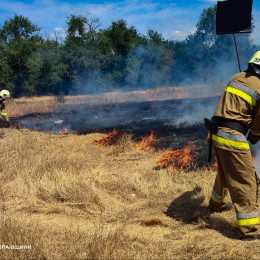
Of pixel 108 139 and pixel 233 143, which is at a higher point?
pixel 233 143

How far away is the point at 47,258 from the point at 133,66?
23795 millimetres

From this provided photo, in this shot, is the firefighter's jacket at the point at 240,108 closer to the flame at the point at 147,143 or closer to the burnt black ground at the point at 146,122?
the burnt black ground at the point at 146,122

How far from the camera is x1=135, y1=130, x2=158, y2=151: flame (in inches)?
312

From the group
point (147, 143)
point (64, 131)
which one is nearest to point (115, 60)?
point (64, 131)

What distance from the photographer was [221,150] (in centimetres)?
374

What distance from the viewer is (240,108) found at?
3.63 meters

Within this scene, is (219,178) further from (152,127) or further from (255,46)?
(255,46)

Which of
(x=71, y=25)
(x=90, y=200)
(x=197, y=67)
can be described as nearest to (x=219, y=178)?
(x=90, y=200)

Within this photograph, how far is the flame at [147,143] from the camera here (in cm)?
792

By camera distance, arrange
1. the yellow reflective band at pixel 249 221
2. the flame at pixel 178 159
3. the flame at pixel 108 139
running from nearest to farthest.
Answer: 1. the yellow reflective band at pixel 249 221
2. the flame at pixel 178 159
3. the flame at pixel 108 139

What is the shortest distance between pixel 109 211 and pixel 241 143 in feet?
6.69

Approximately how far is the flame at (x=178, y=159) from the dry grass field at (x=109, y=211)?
0.66 feet

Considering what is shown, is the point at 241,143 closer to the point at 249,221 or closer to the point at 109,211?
the point at 249,221

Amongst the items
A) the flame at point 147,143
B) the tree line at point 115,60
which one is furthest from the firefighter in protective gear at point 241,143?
the tree line at point 115,60
